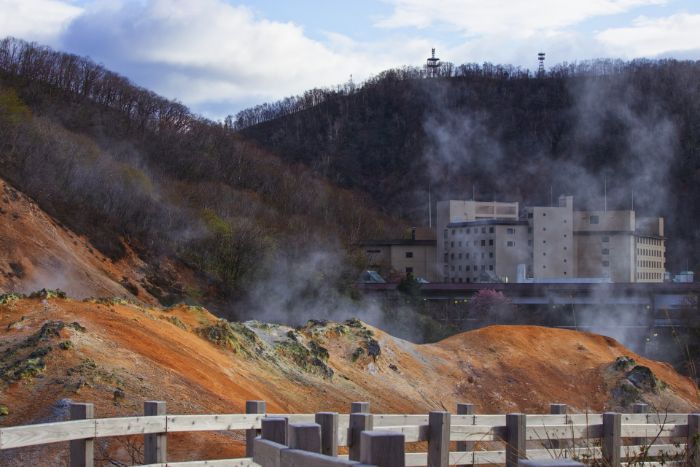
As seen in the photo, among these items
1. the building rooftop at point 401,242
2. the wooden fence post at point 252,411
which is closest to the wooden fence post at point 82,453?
the wooden fence post at point 252,411

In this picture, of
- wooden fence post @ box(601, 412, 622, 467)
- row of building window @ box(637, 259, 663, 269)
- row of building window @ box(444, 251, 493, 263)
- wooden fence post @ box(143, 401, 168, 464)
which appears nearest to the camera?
wooden fence post @ box(601, 412, 622, 467)

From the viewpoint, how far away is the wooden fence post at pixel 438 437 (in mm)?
10266

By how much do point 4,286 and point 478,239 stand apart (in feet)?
277

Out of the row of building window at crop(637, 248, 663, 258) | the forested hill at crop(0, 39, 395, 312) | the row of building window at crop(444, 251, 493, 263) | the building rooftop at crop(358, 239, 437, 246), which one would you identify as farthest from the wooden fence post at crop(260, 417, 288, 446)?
the row of building window at crop(637, 248, 663, 258)

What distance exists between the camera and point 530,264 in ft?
432

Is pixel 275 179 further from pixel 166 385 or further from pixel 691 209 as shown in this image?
pixel 166 385

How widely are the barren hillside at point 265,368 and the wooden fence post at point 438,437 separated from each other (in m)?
7.36

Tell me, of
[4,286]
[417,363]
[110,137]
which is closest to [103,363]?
[417,363]

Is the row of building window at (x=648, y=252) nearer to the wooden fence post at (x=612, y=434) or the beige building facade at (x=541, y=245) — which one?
the beige building facade at (x=541, y=245)

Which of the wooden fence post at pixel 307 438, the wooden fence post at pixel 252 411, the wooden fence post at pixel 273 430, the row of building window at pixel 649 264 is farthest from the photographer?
the row of building window at pixel 649 264

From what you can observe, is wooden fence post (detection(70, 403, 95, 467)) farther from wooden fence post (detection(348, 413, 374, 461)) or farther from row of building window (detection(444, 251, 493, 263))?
row of building window (detection(444, 251, 493, 263))

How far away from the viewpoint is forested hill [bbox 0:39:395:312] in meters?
84.4

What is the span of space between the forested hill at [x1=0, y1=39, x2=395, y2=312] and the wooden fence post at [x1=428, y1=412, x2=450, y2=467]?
210ft

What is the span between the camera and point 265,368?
32.8m
